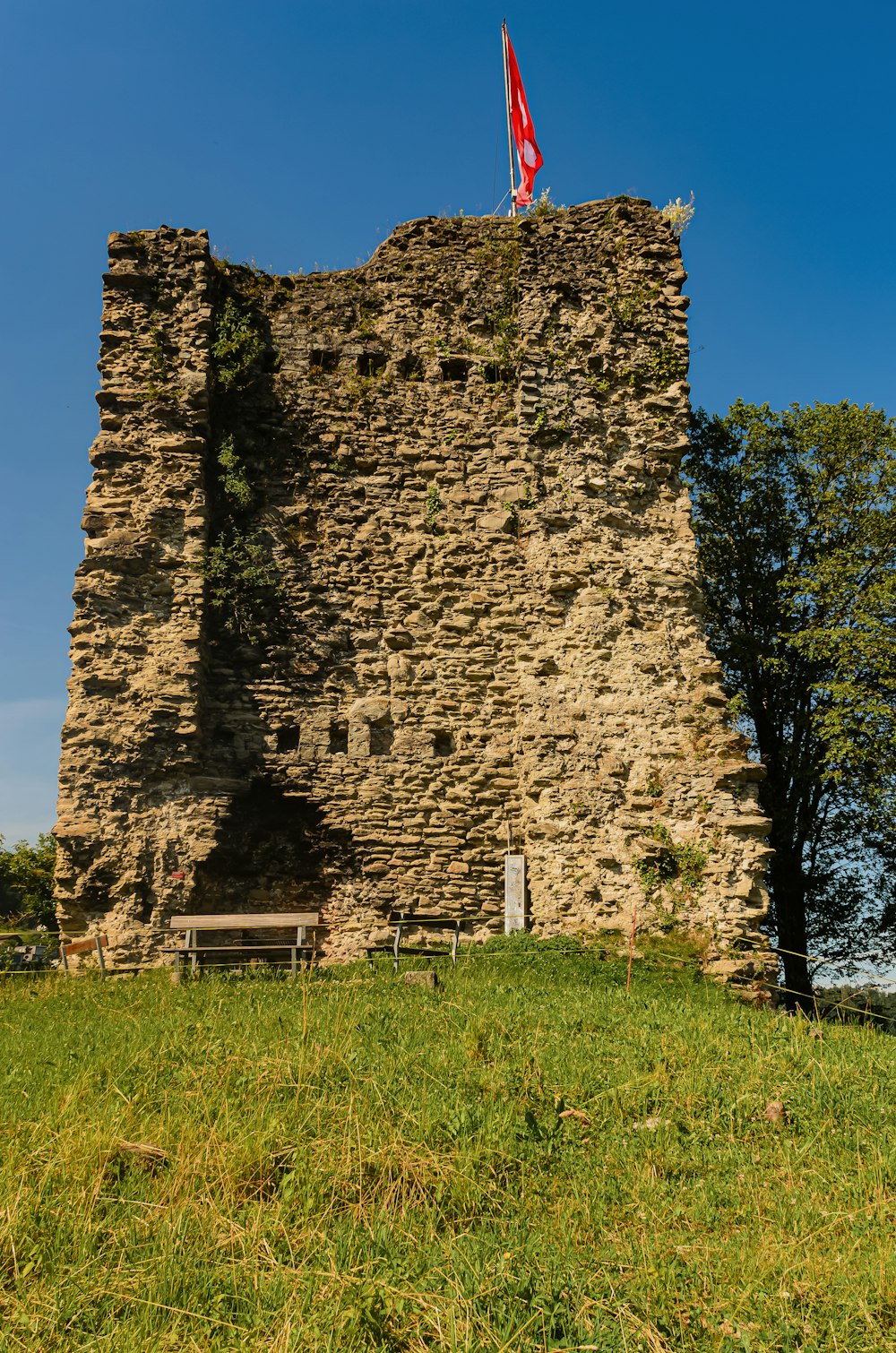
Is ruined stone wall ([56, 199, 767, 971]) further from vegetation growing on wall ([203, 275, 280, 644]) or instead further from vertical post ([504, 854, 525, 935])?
vertical post ([504, 854, 525, 935])

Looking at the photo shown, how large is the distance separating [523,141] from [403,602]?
338 inches

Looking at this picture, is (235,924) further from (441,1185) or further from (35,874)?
(35,874)

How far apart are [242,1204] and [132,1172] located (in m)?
0.58

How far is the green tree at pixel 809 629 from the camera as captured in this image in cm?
1458

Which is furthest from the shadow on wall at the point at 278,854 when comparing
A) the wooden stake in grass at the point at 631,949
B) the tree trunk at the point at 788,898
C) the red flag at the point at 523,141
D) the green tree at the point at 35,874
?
the green tree at the point at 35,874

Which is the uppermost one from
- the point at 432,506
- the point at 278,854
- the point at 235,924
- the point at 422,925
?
the point at 432,506

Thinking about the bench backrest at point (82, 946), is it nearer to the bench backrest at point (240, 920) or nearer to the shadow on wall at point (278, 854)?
the bench backrest at point (240, 920)

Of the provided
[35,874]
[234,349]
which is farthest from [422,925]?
[35,874]

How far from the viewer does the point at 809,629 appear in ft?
49.7

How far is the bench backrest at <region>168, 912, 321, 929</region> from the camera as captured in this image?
9602 millimetres

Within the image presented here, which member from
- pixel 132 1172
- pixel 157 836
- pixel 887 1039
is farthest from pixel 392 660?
pixel 132 1172

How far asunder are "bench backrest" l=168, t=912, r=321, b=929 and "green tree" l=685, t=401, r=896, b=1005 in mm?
8934

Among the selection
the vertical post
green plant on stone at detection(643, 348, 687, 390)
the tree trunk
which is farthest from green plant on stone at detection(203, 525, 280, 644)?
the tree trunk

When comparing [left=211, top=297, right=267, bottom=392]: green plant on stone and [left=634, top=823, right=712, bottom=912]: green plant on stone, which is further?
[left=211, top=297, right=267, bottom=392]: green plant on stone
